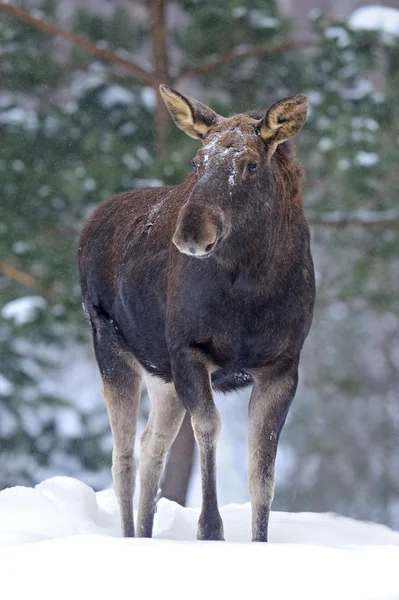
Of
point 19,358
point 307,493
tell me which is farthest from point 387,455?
point 19,358

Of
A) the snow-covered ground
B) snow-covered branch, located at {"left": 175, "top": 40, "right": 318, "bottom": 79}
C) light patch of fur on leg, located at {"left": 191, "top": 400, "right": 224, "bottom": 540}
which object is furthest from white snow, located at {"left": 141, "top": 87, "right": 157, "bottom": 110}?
the snow-covered ground

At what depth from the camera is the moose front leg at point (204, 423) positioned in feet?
15.9

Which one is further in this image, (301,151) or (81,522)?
(301,151)

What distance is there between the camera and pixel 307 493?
17281 millimetres

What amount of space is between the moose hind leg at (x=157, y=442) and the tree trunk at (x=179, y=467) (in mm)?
4059

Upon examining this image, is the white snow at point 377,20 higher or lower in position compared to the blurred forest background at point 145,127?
higher

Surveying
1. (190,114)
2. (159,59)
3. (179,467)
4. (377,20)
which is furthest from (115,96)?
(190,114)

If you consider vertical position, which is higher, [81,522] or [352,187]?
[352,187]

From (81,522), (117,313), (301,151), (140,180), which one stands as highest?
(301,151)

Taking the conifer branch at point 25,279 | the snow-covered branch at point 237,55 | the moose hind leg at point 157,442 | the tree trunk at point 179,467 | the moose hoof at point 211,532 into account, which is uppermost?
the snow-covered branch at point 237,55

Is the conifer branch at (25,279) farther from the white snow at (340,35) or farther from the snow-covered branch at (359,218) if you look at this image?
the white snow at (340,35)

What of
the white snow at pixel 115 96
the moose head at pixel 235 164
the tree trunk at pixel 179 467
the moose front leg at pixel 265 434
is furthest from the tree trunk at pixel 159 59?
the moose front leg at pixel 265 434

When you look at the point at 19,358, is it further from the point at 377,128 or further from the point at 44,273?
the point at 377,128

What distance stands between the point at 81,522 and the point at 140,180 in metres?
4.61
